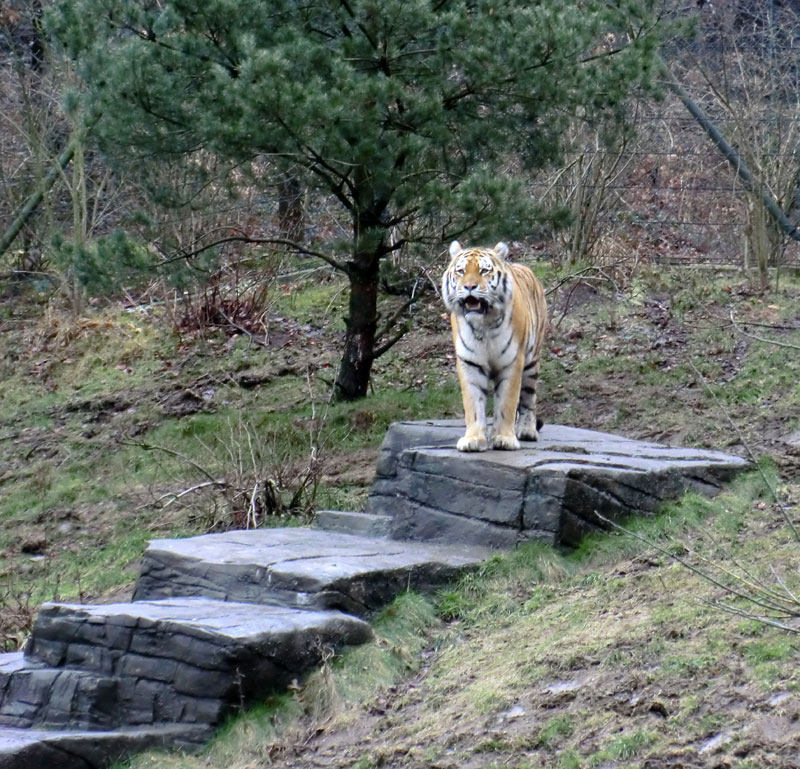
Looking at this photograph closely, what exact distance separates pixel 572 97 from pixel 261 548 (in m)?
5.54

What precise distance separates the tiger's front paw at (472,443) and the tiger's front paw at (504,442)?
0.32ft

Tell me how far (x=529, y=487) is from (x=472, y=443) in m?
0.67

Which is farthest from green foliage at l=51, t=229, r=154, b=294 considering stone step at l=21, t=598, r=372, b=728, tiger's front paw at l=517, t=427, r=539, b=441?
stone step at l=21, t=598, r=372, b=728

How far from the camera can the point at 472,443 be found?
793 centimetres

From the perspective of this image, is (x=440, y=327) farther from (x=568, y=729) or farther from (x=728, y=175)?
(x=568, y=729)

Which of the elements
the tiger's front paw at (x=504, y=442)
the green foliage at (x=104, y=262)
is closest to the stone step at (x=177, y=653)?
the tiger's front paw at (x=504, y=442)

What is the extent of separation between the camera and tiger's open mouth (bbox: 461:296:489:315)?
7.85 metres

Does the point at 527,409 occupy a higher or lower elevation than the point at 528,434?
higher

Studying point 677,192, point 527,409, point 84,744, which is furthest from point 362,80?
point 677,192

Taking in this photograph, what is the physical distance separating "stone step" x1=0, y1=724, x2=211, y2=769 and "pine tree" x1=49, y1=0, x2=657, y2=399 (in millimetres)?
5217

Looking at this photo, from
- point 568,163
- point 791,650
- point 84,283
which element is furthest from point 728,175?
point 791,650

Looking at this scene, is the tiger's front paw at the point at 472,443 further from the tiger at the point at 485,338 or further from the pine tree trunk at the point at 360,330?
the pine tree trunk at the point at 360,330

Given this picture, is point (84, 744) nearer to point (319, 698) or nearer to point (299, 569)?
point (319, 698)

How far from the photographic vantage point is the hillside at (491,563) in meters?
5.23
